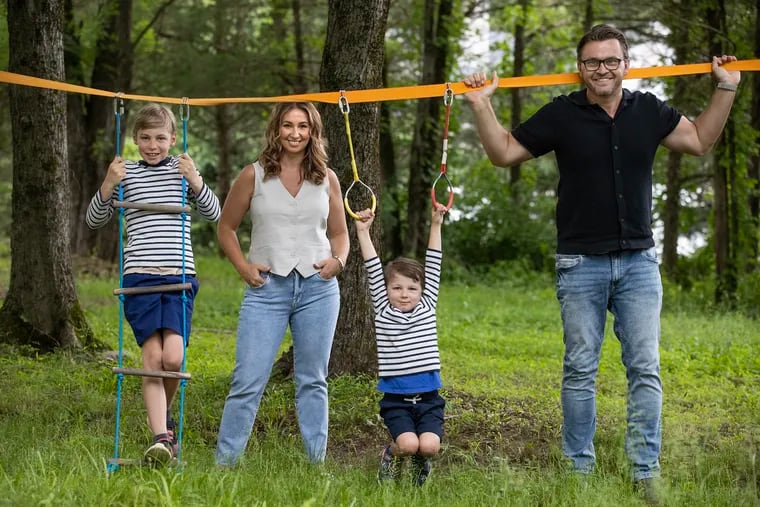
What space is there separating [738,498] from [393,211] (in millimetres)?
18466

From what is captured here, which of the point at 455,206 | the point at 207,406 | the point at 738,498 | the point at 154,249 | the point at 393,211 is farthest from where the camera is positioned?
the point at 455,206

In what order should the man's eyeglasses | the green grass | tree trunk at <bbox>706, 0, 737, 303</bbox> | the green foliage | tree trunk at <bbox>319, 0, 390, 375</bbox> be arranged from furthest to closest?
the green foliage, tree trunk at <bbox>706, 0, 737, 303</bbox>, tree trunk at <bbox>319, 0, 390, 375</bbox>, the man's eyeglasses, the green grass

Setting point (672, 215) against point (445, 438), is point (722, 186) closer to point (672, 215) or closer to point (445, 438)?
point (672, 215)

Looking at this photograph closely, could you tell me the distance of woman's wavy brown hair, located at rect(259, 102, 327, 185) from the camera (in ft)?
18.0

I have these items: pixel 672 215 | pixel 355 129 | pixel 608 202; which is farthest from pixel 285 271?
pixel 672 215

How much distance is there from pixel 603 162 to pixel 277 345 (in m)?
1.99

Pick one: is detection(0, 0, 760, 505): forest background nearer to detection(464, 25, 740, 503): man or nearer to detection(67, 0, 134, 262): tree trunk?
detection(67, 0, 134, 262): tree trunk

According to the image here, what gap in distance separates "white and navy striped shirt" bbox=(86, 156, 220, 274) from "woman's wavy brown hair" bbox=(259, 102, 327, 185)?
417 millimetres

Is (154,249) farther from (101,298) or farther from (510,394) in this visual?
(101,298)

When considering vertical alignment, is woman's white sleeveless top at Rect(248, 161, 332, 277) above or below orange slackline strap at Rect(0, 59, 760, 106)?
below

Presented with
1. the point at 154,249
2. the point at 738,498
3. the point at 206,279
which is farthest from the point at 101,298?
the point at 738,498

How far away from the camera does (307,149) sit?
559cm

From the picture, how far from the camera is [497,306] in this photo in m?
16.4

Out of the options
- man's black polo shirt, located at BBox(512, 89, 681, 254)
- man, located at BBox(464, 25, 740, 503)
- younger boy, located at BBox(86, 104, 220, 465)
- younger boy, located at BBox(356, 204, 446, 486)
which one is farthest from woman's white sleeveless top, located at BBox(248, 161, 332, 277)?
man's black polo shirt, located at BBox(512, 89, 681, 254)
